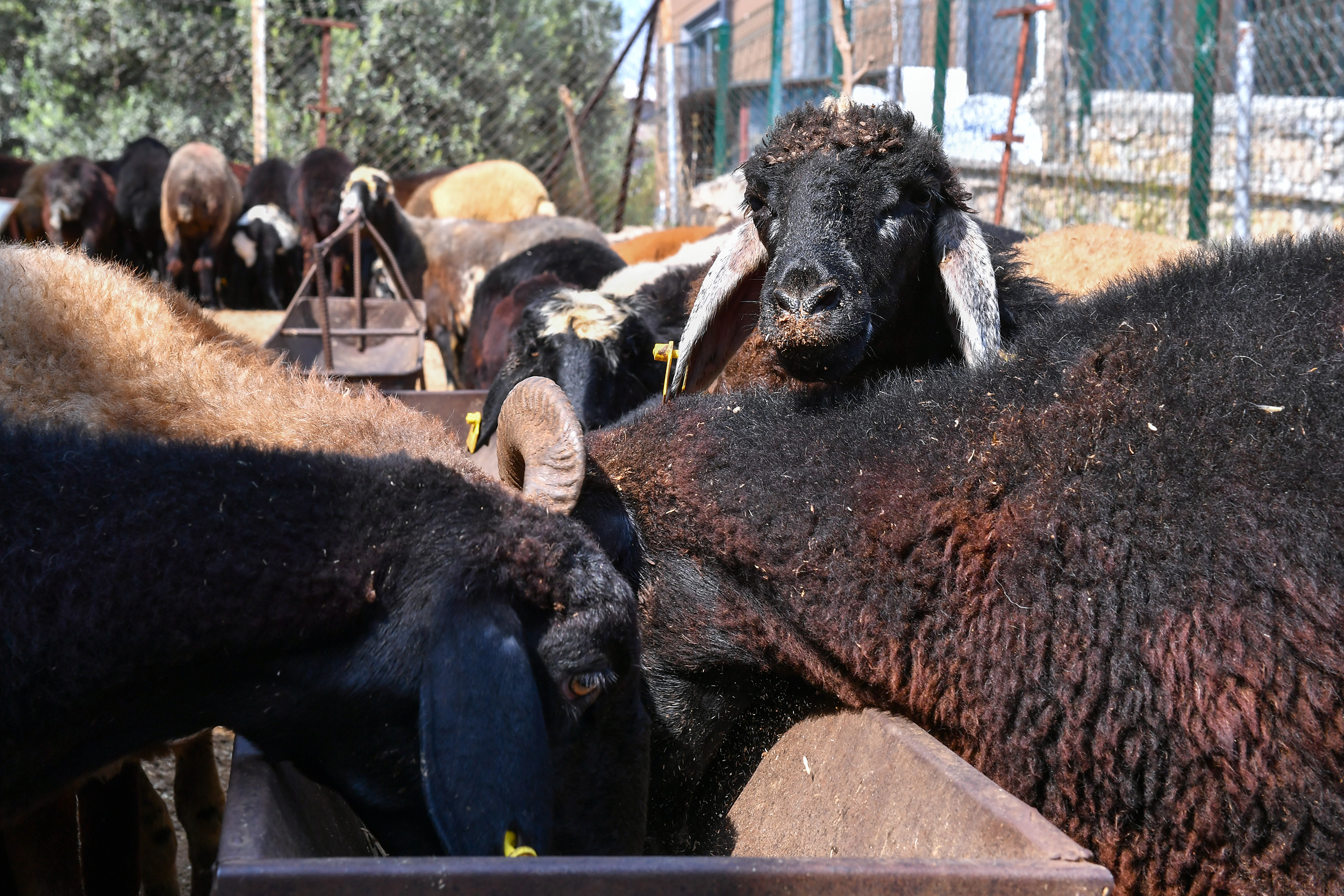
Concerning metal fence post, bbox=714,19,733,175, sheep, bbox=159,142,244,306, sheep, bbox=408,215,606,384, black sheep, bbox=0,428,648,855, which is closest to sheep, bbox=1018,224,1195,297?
black sheep, bbox=0,428,648,855

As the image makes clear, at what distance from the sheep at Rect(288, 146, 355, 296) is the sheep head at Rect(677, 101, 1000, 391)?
9.43m

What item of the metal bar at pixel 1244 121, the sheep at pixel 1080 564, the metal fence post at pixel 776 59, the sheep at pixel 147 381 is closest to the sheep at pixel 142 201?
the metal fence post at pixel 776 59

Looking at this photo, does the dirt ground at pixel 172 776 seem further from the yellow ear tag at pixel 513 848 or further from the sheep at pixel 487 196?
the sheep at pixel 487 196

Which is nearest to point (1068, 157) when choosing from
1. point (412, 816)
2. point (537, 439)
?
point (537, 439)

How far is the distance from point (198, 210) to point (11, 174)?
3429 millimetres

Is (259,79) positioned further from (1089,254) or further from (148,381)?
(148,381)

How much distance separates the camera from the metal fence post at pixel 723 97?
1423cm

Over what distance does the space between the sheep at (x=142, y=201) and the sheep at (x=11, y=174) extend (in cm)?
126

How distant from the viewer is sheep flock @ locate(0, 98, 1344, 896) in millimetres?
1860

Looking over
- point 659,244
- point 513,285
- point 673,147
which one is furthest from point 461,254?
point 673,147

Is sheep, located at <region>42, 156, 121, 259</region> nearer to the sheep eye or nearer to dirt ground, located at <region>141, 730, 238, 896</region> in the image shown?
dirt ground, located at <region>141, 730, 238, 896</region>

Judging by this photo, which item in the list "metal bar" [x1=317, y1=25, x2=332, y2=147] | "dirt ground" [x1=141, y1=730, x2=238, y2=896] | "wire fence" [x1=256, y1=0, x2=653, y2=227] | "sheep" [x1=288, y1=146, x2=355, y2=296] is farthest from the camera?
"wire fence" [x1=256, y1=0, x2=653, y2=227]

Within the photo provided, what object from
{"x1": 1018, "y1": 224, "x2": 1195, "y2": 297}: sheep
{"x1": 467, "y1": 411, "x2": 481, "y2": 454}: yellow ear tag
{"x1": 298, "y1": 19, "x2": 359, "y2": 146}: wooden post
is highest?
{"x1": 298, "y1": 19, "x2": 359, "y2": 146}: wooden post

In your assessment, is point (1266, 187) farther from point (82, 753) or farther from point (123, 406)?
point (82, 753)
